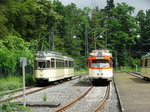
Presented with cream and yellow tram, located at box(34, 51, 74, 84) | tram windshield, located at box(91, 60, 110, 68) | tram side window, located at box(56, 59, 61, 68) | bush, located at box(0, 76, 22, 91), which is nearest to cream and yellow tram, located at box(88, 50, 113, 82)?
tram windshield, located at box(91, 60, 110, 68)

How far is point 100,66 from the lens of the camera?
87.7ft

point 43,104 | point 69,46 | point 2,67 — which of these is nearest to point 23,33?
point 2,67

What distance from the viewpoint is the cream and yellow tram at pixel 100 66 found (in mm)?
26562

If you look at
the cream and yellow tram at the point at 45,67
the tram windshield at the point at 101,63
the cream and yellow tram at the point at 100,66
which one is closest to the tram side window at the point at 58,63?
the cream and yellow tram at the point at 45,67

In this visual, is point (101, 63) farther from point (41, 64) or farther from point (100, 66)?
point (41, 64)

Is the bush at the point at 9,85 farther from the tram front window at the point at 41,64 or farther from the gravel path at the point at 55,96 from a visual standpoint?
the gravel path at the point at 55,96

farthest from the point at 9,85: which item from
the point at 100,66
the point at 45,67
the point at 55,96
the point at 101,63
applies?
the point at 101,63

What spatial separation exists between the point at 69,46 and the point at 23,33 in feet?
151

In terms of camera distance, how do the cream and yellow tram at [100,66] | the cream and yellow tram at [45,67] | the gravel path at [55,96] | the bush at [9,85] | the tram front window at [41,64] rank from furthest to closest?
the tram front window at [41,64] < the cream and yellow tram at [45,67] < the cream and yellow tram at [100,66] < the bush at [9,85] < the gravel path at [55,96]

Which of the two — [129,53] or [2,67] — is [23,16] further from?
[129,53]

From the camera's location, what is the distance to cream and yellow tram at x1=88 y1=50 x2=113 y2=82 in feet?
87.1

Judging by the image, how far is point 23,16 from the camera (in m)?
34.3

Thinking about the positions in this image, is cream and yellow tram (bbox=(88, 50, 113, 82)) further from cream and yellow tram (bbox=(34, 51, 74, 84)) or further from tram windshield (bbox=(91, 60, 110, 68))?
cream and yellow tram (bbox=(34, 51, 74, 84))

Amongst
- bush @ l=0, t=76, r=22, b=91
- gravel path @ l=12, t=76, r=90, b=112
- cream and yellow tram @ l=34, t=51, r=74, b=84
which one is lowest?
gravel path @ l=12, t=76, r=90, b=112
